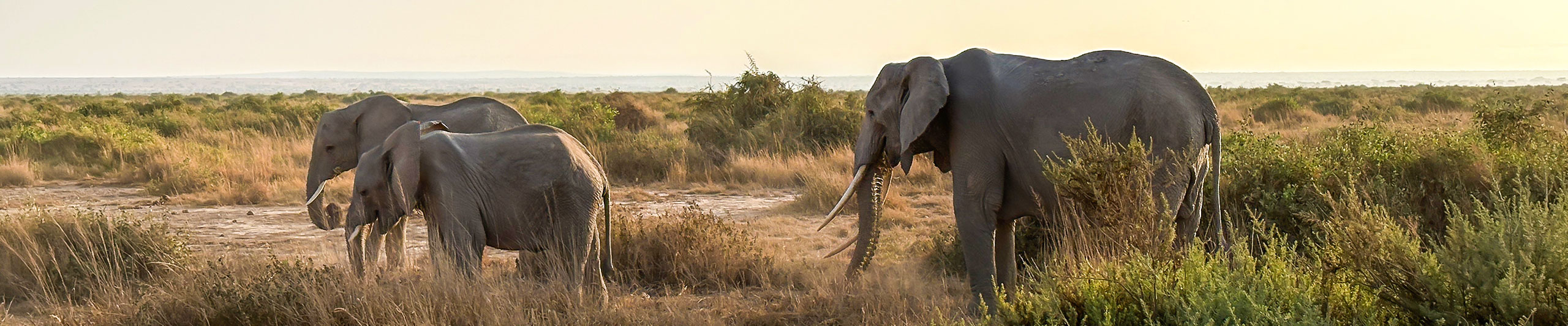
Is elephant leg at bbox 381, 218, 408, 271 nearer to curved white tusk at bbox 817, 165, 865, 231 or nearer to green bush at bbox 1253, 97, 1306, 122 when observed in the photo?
curved white tusk at bbox 817, 165, 865, 231

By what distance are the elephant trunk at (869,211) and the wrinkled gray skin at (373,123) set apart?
3022 millimetres

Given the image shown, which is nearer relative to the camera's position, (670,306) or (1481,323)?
(1481,323)

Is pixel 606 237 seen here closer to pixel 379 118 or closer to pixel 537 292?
pixel 537 292

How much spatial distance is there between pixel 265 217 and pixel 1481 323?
10728 mm

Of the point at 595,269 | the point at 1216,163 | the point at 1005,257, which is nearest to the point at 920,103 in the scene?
the point at 1005,257

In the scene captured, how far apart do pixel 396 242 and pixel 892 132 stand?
11.9ft

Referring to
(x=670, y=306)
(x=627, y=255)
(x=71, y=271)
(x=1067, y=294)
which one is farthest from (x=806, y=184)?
(x=1067, y=294)

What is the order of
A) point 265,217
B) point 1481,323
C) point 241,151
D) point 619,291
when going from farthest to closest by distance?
1. point 241,151
2. point 265,217
3. point 619,291
4. point 1481,323

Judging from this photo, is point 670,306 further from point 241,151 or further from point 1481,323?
point 241,151

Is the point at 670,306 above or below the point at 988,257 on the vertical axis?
below

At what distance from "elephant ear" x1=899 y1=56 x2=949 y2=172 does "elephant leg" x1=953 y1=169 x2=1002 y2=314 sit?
0.27 meters

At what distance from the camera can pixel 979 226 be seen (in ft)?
19.3

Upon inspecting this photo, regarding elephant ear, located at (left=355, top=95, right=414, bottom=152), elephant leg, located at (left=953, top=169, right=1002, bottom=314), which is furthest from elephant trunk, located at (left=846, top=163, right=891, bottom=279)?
elephant ear, located at (left=355, top=95, right=414, bottom=152)

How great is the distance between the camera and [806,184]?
1248 cm
